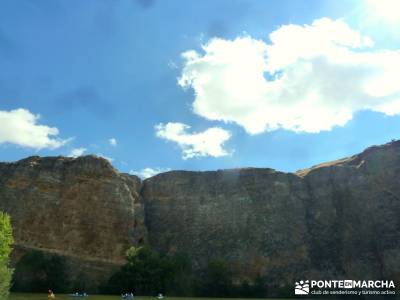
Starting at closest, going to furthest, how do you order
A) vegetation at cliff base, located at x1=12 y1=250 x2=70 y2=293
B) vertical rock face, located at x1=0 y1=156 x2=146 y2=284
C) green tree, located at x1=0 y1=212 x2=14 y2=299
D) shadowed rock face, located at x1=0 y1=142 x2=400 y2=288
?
1. green tree, located at x1=0 y1=212 x2=14 y2=299
2. vegetation at cliff base, located at x1=12 y1=250 x2=70 y2=293
3. shadowed rock face, located at x1=0 y1=142 x2=400 y2=288
4. vertical rock face, located at x1=0 y1=156 x2=146 y2=284

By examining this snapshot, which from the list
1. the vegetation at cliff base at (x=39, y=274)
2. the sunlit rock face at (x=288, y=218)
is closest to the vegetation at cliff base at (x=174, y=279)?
the sunlit rock face at (x=288, y=218)

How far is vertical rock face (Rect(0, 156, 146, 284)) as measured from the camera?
87.9 meters

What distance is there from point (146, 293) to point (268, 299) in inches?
703

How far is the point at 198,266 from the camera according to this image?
89.3m

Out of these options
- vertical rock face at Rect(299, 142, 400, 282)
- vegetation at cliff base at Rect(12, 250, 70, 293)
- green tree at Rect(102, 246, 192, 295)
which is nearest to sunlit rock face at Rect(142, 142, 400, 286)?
vertical rock face at Rect(299, 142, 400, 282)

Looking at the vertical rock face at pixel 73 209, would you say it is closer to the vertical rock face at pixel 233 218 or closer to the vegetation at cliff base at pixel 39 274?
the vegetation at cliff base at pixel 39 274

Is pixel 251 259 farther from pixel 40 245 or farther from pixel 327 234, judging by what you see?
pixel 40 245

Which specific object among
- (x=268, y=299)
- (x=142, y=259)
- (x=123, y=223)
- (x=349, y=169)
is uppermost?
(x=349, y=169)

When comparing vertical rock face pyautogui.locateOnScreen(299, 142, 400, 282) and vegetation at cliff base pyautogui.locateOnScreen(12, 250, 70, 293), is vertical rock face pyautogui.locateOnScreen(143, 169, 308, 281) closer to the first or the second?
vertical rock face pyautogui.locateOnScreen(299, 142, 400, 282)

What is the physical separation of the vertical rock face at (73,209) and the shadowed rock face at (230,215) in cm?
17

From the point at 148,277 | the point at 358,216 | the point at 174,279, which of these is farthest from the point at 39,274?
the point at 358,216

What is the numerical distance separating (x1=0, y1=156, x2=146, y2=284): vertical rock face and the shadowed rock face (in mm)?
175

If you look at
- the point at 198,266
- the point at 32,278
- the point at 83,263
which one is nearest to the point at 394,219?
the point at 198,266

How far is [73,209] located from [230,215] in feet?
93.8
